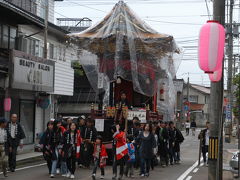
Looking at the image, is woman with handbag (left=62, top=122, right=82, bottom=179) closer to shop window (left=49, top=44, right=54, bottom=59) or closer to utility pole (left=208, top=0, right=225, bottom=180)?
utility pole (left=208, top=0, right=225, bottom=180)

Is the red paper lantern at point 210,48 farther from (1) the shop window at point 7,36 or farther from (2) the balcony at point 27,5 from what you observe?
(2) the balcony at point 27,5

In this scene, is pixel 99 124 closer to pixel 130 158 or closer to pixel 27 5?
pixel 130 158

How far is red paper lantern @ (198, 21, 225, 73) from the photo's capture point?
883 centimetres

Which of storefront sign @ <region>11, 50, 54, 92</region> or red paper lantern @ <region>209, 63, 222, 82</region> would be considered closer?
red paper lantern @ <region>209, 63, 222, 82</region>

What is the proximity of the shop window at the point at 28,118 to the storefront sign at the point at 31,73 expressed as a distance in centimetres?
139

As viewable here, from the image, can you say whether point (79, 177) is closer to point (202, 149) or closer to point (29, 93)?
point (202, 149)

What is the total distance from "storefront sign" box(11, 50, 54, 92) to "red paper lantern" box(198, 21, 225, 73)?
11.9m

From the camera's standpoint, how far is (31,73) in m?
20.7

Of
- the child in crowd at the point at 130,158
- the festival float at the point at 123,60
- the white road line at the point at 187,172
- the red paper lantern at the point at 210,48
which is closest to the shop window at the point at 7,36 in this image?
the festival float at the point at 123,60

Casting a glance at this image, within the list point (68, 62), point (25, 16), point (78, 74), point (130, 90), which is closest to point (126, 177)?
point (130, 90)

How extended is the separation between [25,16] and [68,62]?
10176 mm

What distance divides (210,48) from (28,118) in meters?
16.0

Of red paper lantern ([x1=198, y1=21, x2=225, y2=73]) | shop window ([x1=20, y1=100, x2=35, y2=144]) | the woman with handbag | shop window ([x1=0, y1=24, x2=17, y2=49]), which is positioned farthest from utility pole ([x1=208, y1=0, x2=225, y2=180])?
shop window ([x1=20, y1=100, x2=35, y2=144])

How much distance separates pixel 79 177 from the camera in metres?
13.7
